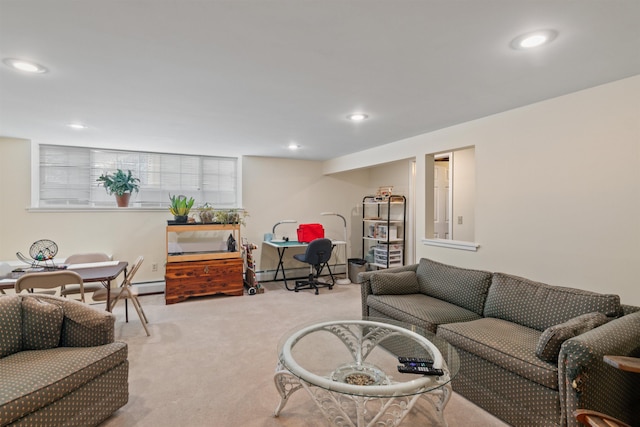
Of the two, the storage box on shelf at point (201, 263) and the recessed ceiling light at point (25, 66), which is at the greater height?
the recessed ceiling light at point (25, 66)

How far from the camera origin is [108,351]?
200cm

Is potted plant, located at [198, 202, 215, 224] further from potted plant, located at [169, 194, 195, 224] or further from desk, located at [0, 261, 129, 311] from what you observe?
desk, located at [0, 261, 129, 311]

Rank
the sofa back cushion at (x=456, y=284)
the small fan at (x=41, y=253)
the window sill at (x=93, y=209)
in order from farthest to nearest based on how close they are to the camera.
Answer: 1. the window sill at (x=93, y=209)
2. the small fan at (x=41, y=253)
3. the sofa back cushion at (x=456, y=284)

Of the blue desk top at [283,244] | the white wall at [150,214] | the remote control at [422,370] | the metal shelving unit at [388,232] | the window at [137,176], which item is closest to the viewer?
the remote control at [422,370]

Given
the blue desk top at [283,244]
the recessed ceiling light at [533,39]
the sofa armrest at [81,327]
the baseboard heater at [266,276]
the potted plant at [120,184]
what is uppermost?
the recessed ceiling light at [533,39]

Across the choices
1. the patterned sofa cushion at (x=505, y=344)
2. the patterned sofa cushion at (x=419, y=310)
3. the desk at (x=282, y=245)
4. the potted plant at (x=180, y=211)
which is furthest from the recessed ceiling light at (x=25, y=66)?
the desk at (x=282, y=245)

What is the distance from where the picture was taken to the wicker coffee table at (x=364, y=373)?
Answer: 1.61 metres

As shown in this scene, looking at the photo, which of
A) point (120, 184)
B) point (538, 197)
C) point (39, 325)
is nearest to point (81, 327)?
point (39, 325)

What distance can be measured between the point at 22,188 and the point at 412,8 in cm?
527

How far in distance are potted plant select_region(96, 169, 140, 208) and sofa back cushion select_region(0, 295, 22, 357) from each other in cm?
292

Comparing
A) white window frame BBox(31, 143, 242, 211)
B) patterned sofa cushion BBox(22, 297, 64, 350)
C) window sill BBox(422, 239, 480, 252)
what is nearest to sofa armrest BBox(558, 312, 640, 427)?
window sill BBox(422, 239, 480, 252)

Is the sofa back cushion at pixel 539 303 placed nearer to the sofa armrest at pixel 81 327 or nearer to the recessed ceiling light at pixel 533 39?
the recessed ceiling light at pixel 533 39

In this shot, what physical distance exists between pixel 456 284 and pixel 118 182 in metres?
4.62

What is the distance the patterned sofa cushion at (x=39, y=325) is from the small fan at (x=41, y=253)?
63.1 inches
